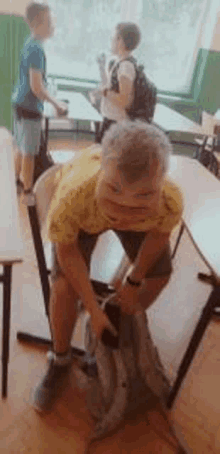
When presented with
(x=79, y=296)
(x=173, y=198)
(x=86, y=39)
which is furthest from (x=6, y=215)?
(x=86, y=39)

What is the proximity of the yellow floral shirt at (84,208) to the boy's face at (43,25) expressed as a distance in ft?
5.05

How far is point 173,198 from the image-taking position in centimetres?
111

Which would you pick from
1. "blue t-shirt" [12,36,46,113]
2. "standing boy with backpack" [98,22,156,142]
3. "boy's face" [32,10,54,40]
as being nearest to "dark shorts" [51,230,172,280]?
"standing boy with backpack" [98,22,156,142]

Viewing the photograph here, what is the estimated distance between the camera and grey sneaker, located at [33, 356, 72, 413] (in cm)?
125

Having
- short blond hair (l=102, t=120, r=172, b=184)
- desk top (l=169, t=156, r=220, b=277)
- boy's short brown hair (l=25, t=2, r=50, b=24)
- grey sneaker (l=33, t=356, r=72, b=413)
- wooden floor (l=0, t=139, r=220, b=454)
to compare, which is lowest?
wooden floor (l=0, t=139, r=220, b=454)

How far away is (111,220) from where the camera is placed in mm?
1055

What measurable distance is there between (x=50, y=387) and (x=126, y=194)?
2.52 feet

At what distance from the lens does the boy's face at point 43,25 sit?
2.31 metres

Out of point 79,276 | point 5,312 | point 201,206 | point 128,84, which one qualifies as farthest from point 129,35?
point 5,312

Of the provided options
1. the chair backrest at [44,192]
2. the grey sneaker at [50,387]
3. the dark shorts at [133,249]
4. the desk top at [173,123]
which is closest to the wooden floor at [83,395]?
→ the grey sneaker at [50,387]

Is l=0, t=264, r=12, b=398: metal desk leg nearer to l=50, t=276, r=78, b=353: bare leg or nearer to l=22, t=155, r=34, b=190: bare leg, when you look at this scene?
l=50, t=276, r=78, b=353: bare leg

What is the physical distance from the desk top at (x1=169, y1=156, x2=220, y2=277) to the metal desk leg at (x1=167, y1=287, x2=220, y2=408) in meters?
0.09

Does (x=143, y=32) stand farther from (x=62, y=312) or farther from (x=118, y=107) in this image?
(x=62, y=312)

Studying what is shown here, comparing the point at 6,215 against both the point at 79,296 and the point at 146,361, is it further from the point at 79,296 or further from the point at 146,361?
the point at 146,361
